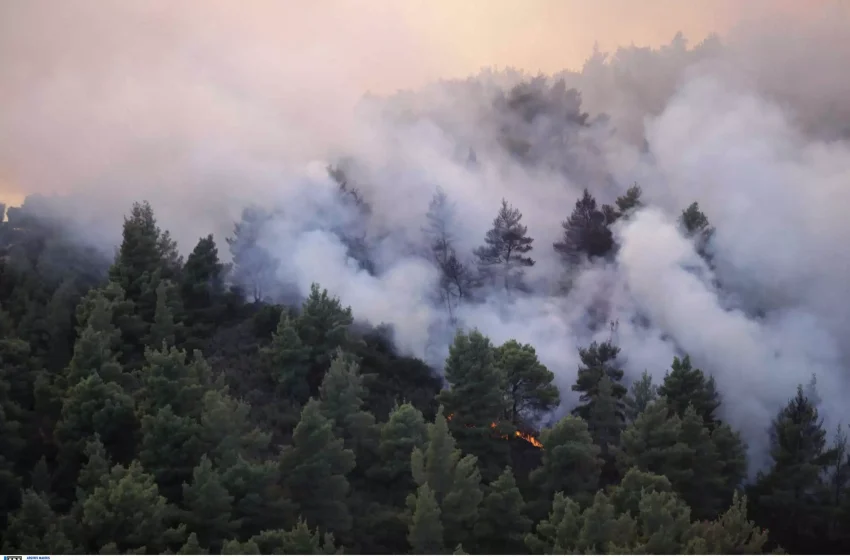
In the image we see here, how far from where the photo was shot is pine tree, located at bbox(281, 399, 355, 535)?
4.61 metres

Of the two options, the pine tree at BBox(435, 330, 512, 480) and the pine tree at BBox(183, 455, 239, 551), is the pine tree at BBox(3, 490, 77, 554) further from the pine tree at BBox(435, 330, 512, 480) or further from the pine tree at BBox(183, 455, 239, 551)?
the pine tree at BBox(435, 330, 512, 480)

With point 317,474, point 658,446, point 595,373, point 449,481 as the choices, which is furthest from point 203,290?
point 658,446

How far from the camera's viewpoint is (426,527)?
427 centimetres

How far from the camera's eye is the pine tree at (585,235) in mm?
5230

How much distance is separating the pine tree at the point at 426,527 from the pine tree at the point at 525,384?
43.6 inches

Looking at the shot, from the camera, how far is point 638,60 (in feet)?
16.7

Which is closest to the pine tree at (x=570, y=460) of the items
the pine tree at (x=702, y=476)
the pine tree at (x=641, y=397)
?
the pine tree at (x=641, y=397)

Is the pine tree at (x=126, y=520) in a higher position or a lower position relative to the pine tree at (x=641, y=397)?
lower

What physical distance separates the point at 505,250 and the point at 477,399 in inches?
47.4

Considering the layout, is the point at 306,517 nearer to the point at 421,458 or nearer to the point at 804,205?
the point at 421,458

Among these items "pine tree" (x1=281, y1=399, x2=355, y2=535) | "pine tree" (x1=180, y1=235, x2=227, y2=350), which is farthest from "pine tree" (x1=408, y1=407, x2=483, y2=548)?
"pine tree" (x1=180, y1=235, x2=227, y2=350)

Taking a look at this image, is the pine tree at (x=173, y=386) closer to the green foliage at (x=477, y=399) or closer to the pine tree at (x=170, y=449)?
the pine tree at (x=170, y=449)

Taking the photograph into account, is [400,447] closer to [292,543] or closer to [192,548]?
[292,543]

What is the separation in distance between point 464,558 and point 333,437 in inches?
52.7
